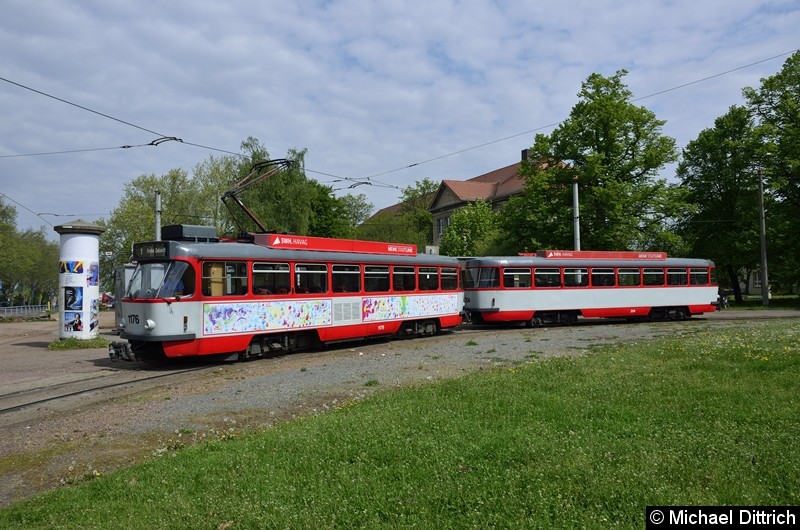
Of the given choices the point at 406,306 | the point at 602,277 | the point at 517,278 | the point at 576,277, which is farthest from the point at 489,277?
the point at 602,277

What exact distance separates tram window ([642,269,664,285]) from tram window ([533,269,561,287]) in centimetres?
506

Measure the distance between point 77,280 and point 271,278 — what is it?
325 inches

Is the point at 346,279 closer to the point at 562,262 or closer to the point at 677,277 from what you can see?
the point at 562,262

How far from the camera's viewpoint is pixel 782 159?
41281 millimetres

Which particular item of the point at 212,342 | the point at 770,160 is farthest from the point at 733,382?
the point at 770,160

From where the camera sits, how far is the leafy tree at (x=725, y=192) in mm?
42250

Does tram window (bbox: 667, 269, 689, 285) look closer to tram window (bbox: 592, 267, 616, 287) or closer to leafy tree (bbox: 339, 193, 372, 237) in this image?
tram window (bbox: 592, 267, 616, 287)

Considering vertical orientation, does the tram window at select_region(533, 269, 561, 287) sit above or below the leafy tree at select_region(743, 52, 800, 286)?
below

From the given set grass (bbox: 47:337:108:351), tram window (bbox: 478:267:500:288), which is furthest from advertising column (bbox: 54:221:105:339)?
tram window (bbox: 478:267:500:288)

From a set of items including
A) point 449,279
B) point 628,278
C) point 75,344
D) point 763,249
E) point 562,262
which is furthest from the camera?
point 763,249

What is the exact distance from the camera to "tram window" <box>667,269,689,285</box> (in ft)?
93.5

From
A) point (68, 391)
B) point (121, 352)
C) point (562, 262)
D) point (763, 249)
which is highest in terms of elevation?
point (763, 249)

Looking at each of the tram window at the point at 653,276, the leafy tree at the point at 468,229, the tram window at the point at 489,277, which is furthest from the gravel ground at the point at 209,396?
the leafy tree at the point at 468,229

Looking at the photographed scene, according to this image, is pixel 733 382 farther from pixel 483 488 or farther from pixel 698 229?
pixel 698 229
